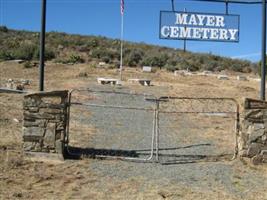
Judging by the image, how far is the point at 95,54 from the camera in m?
46.1

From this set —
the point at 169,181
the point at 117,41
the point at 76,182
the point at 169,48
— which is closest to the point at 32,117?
the point at 76,182

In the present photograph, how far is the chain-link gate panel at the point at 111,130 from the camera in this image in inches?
490

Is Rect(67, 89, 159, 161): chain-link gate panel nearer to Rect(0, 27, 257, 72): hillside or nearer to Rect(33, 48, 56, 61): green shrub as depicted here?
Rect(0, 27, 257, 72): hillside

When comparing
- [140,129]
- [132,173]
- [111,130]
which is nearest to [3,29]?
[140,129]

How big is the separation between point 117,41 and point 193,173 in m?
50.3

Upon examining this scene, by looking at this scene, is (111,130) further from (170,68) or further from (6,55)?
(6,55)

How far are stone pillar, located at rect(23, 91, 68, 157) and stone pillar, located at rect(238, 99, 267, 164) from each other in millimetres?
3888

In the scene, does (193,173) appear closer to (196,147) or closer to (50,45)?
(196,147)

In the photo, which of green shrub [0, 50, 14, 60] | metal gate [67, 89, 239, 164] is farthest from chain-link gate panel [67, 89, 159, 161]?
green shrub [0, 50, 14, 60]

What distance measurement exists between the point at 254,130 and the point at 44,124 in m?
4.45

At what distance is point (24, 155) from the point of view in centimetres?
1134

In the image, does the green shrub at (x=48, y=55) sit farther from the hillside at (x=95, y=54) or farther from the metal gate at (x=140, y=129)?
the metal gate at (x=140, y=129)

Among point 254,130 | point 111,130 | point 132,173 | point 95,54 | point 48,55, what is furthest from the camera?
point 95,54

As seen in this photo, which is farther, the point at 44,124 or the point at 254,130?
the point at 254,130
